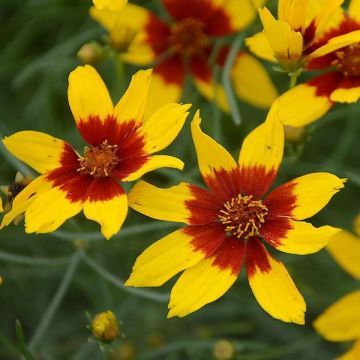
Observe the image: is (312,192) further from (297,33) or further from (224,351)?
(224,351)

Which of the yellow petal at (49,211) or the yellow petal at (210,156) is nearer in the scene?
the yellow petal at (49,211)

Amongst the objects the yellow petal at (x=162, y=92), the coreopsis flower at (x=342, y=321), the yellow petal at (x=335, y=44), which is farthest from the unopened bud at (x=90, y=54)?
the coreopsis flower at (x=342, y=321)

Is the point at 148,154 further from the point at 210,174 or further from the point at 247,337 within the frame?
the point at 247,337

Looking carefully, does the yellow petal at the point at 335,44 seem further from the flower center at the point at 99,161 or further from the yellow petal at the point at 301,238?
the flower center at the point at 99,161

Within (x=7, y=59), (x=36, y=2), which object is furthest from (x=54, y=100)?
(x=36, y=2)

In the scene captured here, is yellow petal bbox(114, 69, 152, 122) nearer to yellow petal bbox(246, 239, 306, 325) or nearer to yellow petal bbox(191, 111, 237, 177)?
yellow petal bbox(191, 111, 237, 177)

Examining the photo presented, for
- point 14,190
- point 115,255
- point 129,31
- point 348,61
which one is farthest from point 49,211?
point 115,255

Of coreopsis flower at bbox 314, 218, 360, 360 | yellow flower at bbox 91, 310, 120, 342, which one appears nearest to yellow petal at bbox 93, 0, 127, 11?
yellow flower at bbox 91, 310, 120, 342
